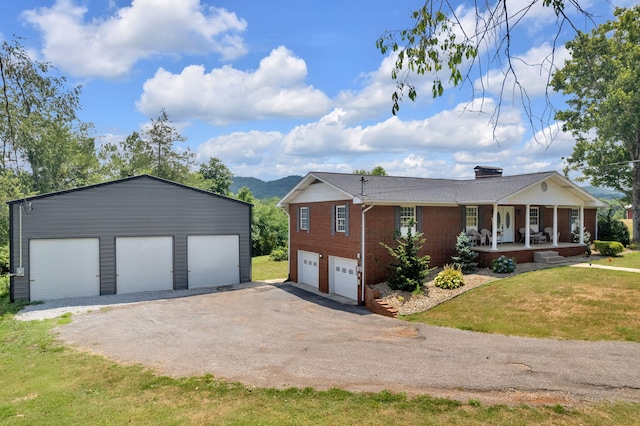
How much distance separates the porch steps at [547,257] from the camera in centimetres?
2045

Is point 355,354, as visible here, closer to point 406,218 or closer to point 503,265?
point 406,218

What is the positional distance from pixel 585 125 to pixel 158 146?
41016mm

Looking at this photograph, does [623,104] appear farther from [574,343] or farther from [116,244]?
[116,244]

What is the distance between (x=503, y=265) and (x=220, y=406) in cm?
1553

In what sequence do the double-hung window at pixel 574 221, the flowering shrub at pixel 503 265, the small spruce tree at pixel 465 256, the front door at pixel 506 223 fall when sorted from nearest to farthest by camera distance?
the flowering shrub at pixel 503 265 → the small spruce tree at pixel 465 256 → the front door at pixel 506 223 → the double-hung window at pixel 574 221

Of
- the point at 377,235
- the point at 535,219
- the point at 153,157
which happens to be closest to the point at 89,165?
the point at 153,157

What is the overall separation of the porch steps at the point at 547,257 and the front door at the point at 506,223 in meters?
2.72

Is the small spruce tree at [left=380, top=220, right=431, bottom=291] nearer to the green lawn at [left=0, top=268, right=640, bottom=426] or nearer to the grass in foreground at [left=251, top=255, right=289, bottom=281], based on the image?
the green lawn at [left=0, top=268, right=640, bottom=426]

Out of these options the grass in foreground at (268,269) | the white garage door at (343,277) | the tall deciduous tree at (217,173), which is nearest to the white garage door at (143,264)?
the grass in foreground at (268,269)

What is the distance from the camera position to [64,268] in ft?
64.5

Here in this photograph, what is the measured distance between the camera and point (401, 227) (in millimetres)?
19047

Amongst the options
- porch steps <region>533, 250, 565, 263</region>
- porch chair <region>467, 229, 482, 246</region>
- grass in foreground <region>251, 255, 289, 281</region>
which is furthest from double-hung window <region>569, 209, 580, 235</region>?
grass in foreground <region>251, 255, 289, 281</region>

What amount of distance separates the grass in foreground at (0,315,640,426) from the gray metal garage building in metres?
11.8

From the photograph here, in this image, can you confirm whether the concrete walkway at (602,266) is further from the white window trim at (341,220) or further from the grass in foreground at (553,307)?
the white window trim at (341,220)
